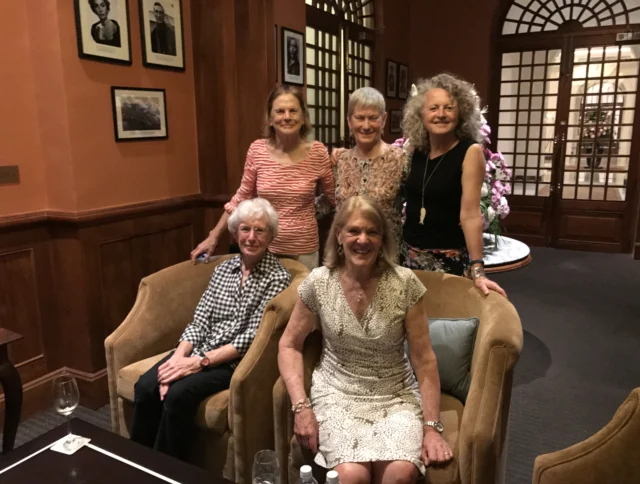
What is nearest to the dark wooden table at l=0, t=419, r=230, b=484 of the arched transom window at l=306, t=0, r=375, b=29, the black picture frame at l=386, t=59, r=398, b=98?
the arched transom window at l=306, t=0, r=375, b=29

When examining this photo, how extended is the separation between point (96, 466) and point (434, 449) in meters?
0.99

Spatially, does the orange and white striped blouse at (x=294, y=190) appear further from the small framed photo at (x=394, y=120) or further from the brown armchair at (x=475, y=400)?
the small framed photo at (x=394, y=120)

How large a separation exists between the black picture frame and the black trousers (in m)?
5.03

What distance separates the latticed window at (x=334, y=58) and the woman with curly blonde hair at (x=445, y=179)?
2.87 metres

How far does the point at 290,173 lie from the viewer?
254 cm

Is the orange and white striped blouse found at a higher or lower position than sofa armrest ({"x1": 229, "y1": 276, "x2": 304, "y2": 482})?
higher

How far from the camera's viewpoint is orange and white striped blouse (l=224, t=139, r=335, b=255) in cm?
254

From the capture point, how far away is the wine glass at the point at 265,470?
131 cm

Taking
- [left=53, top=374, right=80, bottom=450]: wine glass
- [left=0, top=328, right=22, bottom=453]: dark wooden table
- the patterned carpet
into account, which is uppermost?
[left=53, top=374, right=80, bottom=450]: wine glass

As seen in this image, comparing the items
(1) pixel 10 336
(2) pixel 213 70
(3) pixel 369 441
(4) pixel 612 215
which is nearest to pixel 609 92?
(4) pixel 612 215

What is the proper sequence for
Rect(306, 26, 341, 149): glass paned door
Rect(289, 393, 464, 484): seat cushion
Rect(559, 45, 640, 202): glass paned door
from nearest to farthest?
1. Rect(289, 393, 464, 484): seat cushion
2. Rect(306, 26, 341, 149): glass paned door
3. Rect(559, 45, 640, 202): glass paned door

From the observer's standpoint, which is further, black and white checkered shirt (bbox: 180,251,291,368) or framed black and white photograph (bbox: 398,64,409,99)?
framed black and white photograph (bbox: 398,64,409,99)

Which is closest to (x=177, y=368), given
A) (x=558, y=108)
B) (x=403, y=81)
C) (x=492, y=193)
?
(x=492, y=193)

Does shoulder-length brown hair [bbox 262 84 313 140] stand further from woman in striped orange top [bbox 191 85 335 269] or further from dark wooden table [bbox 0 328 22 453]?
dark wooden table [bbox 0 328 22 453]
